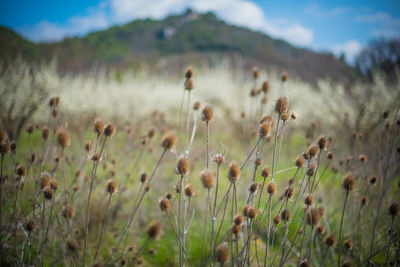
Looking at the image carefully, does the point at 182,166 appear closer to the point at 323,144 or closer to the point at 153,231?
the point at 153,231

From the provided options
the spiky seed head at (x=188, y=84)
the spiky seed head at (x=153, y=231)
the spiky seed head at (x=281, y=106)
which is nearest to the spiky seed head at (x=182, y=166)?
the spiky seed head at (x=153, y=231)

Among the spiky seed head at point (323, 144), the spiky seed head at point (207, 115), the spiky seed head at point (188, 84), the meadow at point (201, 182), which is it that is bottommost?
the meadow at point (201, 182)

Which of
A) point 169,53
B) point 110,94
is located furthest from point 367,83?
point 169,53

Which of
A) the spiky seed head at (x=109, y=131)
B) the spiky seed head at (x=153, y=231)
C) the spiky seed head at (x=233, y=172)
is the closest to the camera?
the spiky seed head at (x=153, y=231)

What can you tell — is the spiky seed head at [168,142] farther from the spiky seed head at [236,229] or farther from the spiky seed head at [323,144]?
the spiky seed head at [323,144]

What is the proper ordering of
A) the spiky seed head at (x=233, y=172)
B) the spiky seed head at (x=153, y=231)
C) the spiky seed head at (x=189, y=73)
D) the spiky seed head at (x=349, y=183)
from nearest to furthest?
1. the spiky seed head at (x=153, y=231)
2. the spiky seed head at (x=233, y=172)
3. the spiky seed head at (x=349, y=183)
4. the spiky seed head at (x=189, y=73)

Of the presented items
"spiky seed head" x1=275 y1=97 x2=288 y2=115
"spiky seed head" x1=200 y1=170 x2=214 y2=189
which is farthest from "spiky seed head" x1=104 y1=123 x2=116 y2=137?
"spiky seed head" x1=275 y1=97 x2=288 y2=115

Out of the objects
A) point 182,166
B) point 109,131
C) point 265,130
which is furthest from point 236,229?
point 109,131

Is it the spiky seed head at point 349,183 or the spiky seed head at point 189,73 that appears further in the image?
the spiky seed head at point 189,73

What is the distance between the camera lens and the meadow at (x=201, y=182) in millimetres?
1104

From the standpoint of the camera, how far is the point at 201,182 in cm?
163

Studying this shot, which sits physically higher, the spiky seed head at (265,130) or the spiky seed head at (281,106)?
the spiky seed head at (281,106)

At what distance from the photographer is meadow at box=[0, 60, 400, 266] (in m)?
1.10

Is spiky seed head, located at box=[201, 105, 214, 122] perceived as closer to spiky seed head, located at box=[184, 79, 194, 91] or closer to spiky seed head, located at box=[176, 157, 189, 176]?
spiky seed head, located at box=[176, 157, 189, 176]
